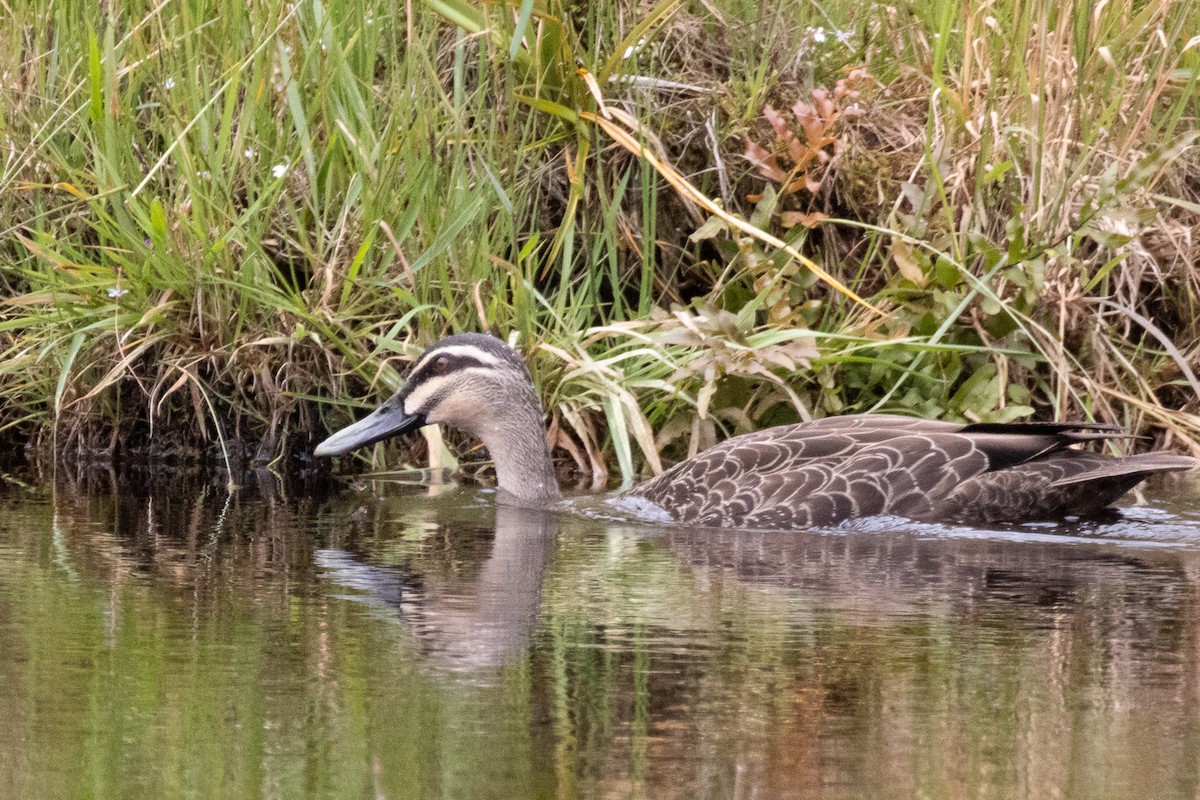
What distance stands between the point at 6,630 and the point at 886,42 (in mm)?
5824

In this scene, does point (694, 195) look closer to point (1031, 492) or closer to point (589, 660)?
point (1031, 492)

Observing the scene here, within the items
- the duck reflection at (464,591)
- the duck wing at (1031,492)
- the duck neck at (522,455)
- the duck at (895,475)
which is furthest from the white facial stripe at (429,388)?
the duck wing at (1031,492)

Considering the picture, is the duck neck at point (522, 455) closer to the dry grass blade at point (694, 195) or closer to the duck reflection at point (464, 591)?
the duck reflection at point (464, 591)

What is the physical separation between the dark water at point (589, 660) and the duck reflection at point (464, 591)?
0.05ft

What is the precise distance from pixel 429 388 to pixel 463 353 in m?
0.20

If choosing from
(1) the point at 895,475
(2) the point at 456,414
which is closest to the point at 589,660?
(1) the point at 895,475

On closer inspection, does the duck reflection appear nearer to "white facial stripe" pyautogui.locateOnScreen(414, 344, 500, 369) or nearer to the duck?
the duck

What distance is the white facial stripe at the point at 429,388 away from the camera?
7055 mm

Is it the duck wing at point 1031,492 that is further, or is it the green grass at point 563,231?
the green grass at point 563,231

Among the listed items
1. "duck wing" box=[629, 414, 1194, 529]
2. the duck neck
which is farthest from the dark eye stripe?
"duck wing" box=[629, 414, 1194, 529]

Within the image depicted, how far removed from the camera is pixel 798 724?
3375mm

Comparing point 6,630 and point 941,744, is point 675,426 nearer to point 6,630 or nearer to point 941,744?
point 6,630

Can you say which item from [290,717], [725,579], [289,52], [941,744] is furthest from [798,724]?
[289,52]

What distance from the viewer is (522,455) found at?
23.5ft
